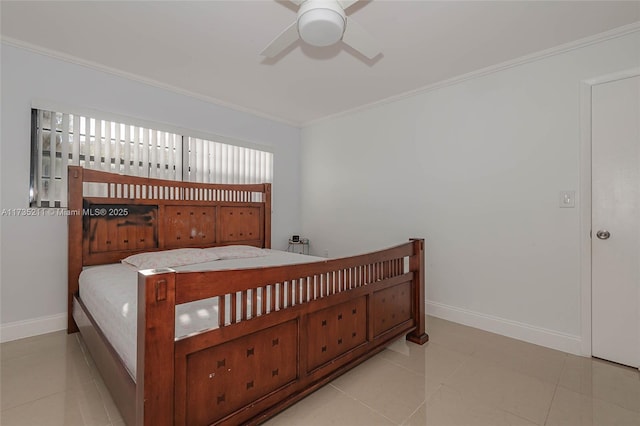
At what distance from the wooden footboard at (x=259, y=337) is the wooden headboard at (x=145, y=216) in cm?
191

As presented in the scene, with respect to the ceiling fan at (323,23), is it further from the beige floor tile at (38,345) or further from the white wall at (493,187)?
the beige floor tile at (38,345)

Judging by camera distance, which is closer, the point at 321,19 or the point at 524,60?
the point at 321,19

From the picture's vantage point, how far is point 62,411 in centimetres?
160

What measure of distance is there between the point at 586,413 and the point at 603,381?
0.52 m

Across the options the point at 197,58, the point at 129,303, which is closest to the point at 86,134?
the point at 197,58

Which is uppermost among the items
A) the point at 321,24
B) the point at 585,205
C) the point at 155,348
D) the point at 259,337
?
the point at 321,24

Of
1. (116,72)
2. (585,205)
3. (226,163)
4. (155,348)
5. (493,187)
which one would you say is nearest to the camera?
(155,348)

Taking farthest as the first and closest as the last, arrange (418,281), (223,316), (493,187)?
(493,187), (418,281), (223,316)

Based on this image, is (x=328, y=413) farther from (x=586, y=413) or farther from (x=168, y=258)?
(x=168, y=258)

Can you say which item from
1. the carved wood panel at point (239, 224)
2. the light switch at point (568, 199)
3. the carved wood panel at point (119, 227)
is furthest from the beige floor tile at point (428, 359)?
the carved wood panel at point (119, 227)

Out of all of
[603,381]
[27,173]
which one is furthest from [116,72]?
[603,381]

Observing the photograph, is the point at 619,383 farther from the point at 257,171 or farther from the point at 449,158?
the point at 257,171

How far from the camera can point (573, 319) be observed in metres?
2.35

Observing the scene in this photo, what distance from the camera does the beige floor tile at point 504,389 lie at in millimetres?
1659
